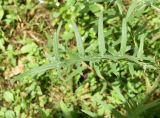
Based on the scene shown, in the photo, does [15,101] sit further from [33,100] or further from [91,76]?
[91,76]

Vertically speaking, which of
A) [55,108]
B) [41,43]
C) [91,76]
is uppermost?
[41,43]

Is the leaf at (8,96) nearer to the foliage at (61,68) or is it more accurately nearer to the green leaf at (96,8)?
the foliage at (61,68)

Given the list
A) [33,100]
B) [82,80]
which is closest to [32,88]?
[33,100]

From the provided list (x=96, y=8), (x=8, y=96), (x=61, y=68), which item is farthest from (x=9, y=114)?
(x=96, y=8)

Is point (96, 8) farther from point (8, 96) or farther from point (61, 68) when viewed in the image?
point (8, 96)

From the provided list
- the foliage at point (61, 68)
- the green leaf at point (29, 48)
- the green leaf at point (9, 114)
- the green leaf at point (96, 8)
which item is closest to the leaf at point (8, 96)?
the foliage at point (61, 68)

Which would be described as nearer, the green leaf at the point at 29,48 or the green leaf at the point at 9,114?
the green leaf at the point at 9,114

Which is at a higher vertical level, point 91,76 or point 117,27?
point 117,27

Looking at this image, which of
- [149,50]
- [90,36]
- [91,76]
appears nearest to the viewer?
[149,50]

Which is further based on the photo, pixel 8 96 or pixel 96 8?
pixel 96 8

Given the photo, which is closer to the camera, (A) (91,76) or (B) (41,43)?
(A) (91,76)

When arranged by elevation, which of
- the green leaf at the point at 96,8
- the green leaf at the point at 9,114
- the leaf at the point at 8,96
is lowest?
the green leaf at the point at 9,114
